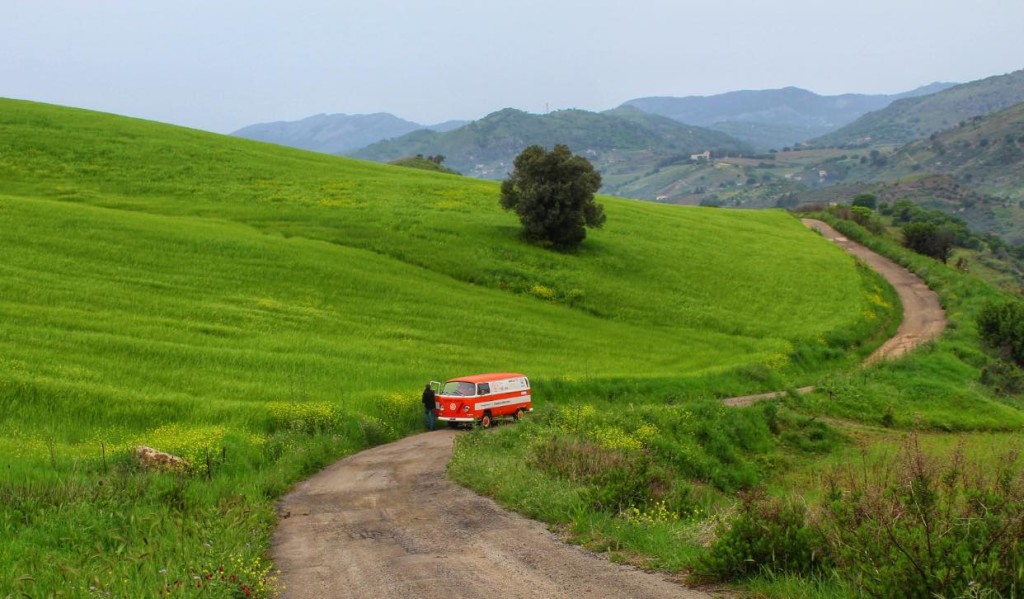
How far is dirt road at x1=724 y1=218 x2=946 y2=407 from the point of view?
45.6 metres

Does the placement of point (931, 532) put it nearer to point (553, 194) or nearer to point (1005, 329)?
point (553, 194)

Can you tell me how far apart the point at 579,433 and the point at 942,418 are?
863 inches

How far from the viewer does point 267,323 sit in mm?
34188

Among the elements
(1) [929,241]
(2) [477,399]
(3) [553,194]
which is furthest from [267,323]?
(1) [929,241]

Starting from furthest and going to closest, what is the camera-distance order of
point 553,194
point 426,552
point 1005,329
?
1. point 553,194
2. point 1005,329
3. point 426,552

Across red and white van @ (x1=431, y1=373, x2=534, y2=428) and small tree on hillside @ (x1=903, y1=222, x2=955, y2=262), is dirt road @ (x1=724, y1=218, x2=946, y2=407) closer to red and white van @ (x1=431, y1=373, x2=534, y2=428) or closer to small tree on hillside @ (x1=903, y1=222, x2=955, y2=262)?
small tree on hillside @ (x1=903, y1=222, x2=955, y2=262)

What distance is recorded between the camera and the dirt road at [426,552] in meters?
9.70

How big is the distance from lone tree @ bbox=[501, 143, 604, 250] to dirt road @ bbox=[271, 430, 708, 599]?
3653cm

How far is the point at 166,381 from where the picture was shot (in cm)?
2556

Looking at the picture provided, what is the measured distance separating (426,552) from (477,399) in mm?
16157

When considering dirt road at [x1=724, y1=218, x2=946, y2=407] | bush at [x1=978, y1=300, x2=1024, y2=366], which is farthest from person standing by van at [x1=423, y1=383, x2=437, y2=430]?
bush at [x1=978, y1=300, x2=1024, y2=366]

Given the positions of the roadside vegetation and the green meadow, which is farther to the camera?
the green meadow

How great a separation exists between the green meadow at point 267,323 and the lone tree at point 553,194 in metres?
1.84

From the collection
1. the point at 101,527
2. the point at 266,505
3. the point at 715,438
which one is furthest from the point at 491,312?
the point at 101,527
